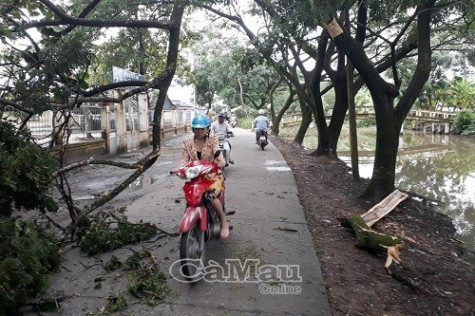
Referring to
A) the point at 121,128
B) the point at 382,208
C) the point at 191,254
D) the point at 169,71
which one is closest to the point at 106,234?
the point at 191,254

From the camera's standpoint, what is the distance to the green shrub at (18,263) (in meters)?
2.62

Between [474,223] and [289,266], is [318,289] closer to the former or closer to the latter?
[289,266]

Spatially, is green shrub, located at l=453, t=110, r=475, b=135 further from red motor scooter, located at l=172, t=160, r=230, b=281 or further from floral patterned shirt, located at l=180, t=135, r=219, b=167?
red motor scooter, located at l=172, t=160, r=230, b=281

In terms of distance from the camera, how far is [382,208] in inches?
264

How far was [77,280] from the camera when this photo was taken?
3.72 meters

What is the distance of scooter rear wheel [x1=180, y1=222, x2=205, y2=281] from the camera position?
3.55 metres

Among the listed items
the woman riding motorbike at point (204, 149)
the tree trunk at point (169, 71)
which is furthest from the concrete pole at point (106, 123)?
the woman riding motorbike at point (204, 149)

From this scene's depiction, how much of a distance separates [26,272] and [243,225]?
2.97 m

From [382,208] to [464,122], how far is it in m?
28.3

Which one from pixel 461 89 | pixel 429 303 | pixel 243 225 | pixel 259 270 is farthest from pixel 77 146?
pixel 461 89

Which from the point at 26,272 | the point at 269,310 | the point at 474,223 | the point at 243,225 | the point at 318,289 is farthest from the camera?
the point at 474,223

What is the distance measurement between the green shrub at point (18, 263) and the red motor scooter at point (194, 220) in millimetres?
1193

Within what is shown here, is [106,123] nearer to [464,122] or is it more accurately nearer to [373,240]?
[373,240]

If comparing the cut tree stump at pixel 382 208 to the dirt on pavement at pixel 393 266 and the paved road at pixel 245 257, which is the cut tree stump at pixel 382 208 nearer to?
the dirt on pavement at pixel 393 266
